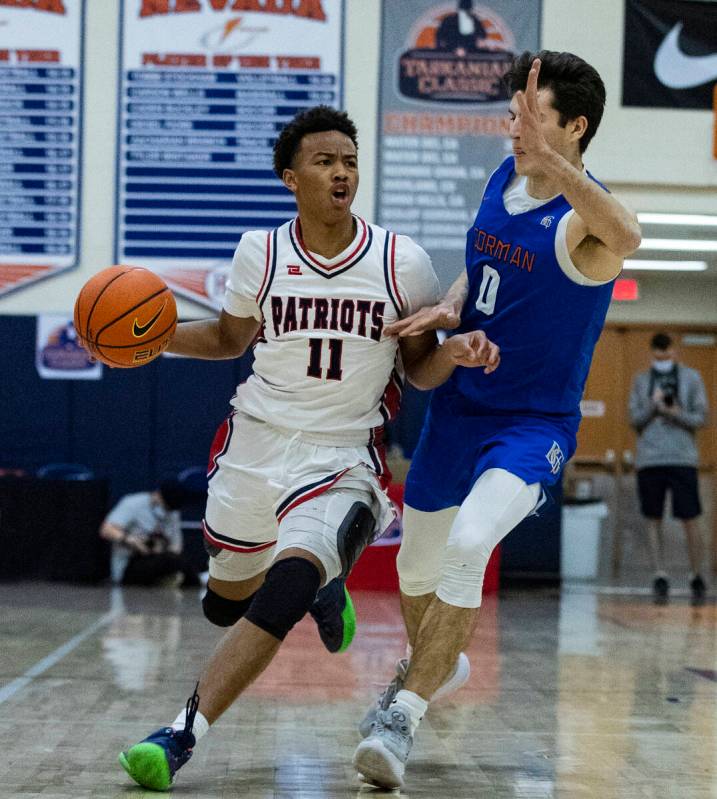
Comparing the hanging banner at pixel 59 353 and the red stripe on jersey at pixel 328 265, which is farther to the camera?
the hanging banner at pixel 59 353

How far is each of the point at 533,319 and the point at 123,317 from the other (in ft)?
3.89

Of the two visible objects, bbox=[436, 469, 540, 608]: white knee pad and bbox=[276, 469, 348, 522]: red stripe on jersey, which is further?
→ bbox=[276, 469, 348, 522]: red stripe on jersey

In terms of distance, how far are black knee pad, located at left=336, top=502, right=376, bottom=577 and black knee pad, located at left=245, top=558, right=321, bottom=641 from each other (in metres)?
0.18

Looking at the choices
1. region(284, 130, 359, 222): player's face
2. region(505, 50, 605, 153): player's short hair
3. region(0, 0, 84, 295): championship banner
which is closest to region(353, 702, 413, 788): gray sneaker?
region(284, 130, 359, 222): player's face

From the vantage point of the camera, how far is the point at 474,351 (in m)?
3.30

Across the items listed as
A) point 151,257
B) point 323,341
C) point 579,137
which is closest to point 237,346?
point 323,341

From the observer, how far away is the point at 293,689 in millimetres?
4844

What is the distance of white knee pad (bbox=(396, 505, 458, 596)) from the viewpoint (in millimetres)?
3773

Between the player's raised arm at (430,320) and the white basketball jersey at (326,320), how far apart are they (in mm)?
71

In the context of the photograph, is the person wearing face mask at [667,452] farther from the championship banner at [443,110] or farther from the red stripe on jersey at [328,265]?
the red stripe on jersey at [328,265]

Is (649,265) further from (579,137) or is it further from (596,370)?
(579,137)

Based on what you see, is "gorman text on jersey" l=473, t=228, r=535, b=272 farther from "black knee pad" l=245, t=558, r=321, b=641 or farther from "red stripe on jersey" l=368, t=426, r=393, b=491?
"black knee pad" l=245, t=558, r=321, b=641

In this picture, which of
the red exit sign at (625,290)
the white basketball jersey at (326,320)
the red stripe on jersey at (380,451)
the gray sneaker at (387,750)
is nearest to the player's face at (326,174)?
the white basketball jersey at (326,320)

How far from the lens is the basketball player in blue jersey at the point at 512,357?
3217 millimetres
